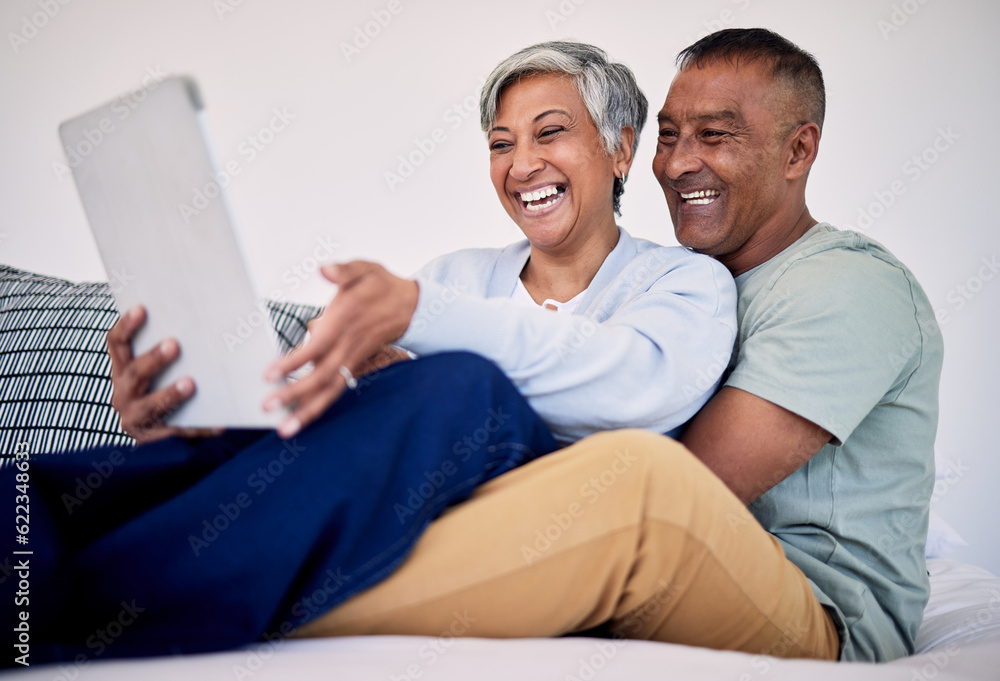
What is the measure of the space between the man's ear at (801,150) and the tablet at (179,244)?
123 cm

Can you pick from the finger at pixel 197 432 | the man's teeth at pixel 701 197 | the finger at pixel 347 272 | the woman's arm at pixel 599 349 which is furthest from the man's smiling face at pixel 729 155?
the finger at pixel 197 432

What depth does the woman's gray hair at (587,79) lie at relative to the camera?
1663 mm

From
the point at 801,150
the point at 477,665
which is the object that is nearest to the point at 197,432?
the point at 477,665

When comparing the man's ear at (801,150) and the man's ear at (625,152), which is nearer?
the man's ear at (801,150)

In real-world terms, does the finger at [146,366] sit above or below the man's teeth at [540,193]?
below

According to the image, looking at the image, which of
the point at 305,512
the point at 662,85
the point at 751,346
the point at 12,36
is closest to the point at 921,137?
the point at 662,85

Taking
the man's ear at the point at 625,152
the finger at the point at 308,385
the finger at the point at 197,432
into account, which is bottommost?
the finger at the point at 197,432

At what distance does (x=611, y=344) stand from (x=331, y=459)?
438mm

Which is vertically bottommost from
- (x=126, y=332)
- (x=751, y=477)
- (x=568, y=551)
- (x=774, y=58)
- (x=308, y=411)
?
(x=751, y=477)

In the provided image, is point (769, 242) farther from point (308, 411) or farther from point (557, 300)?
point (308, 411)

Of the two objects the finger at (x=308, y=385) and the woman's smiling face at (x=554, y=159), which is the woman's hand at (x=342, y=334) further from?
the woman's smiling face at (x=554, y=159)

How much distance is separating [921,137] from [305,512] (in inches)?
93.7

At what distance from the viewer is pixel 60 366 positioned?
1.65 meters

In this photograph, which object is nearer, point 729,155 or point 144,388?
point 144,388
